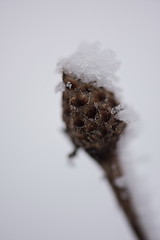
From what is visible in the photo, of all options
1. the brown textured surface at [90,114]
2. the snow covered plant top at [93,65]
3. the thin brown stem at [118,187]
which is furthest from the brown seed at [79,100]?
the thin brown stem at [118,187]

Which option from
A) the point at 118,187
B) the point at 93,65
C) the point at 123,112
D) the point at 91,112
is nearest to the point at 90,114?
the point at 91,112

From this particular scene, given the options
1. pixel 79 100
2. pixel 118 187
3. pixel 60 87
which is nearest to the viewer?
pixel 79 100

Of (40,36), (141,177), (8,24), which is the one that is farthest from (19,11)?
(141,177)

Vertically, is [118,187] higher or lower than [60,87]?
lower

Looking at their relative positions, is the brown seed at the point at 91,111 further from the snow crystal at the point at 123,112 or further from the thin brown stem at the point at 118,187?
the thin brown stem at the point at 118,187

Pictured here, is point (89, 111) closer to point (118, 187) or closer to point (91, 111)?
point (91, 111)

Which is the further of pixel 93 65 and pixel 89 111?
pixel 93 65

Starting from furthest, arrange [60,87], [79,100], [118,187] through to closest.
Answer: [118,187] → [60,87] → [79,100]
